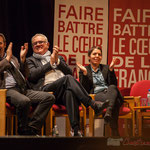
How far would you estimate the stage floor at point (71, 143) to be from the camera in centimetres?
211

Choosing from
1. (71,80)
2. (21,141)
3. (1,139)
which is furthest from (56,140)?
(71,80)

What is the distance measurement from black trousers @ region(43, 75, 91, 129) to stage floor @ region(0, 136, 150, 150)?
0.99m

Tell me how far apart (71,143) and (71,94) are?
1.18 m

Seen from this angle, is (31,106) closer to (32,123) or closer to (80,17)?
(32,123)

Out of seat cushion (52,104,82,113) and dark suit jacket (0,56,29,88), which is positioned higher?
dark suit jacket (0,56,29,88)

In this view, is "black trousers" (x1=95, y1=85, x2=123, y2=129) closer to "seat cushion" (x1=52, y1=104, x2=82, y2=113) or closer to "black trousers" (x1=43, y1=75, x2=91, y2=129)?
"black trousers" (x1=43, y1=75, x2=91, y2=129)

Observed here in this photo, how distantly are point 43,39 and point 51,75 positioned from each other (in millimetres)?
513

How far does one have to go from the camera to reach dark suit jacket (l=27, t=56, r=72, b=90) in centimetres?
362

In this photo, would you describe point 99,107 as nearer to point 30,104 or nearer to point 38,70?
point 30,104

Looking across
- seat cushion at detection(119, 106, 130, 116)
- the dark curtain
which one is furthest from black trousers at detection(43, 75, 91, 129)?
the dark curtain

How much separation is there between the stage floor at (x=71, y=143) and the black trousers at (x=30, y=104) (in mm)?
1014

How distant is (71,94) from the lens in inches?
130

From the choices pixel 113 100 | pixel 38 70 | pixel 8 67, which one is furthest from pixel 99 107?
pixel 8 67

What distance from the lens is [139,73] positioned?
496cm
